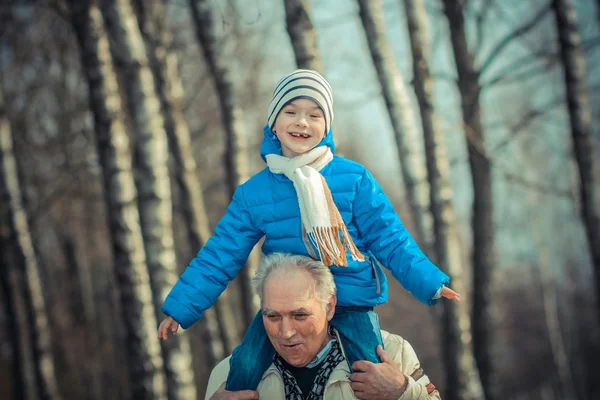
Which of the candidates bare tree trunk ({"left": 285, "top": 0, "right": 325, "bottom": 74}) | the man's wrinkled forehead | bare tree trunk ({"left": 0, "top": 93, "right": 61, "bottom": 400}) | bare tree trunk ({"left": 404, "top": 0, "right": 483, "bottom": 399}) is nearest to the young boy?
the man's wrinkled forehead

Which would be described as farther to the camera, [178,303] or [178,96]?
[178,96]

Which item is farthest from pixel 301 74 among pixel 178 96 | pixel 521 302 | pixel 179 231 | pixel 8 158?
pixel 521 302

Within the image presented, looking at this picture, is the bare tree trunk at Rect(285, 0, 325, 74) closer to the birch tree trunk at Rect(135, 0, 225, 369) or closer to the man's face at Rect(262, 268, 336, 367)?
the man's face at Rect(262, 268, 336, 367)

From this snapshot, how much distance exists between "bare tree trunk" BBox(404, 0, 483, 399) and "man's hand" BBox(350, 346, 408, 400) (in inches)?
120

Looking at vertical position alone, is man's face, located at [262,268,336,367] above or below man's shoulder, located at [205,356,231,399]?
above

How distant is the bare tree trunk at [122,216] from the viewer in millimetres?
5234

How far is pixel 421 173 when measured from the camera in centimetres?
612

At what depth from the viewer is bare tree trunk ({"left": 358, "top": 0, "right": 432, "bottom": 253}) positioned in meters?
5.98

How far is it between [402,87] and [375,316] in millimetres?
3747

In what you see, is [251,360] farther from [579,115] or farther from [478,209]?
[478,209]

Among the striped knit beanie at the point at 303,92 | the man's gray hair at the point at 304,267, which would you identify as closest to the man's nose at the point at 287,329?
the man's gray hair at the point at 304,267

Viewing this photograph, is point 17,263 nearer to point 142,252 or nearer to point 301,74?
point 142,252

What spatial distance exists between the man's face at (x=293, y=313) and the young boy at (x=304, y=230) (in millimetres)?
132

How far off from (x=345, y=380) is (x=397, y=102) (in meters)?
3.87
